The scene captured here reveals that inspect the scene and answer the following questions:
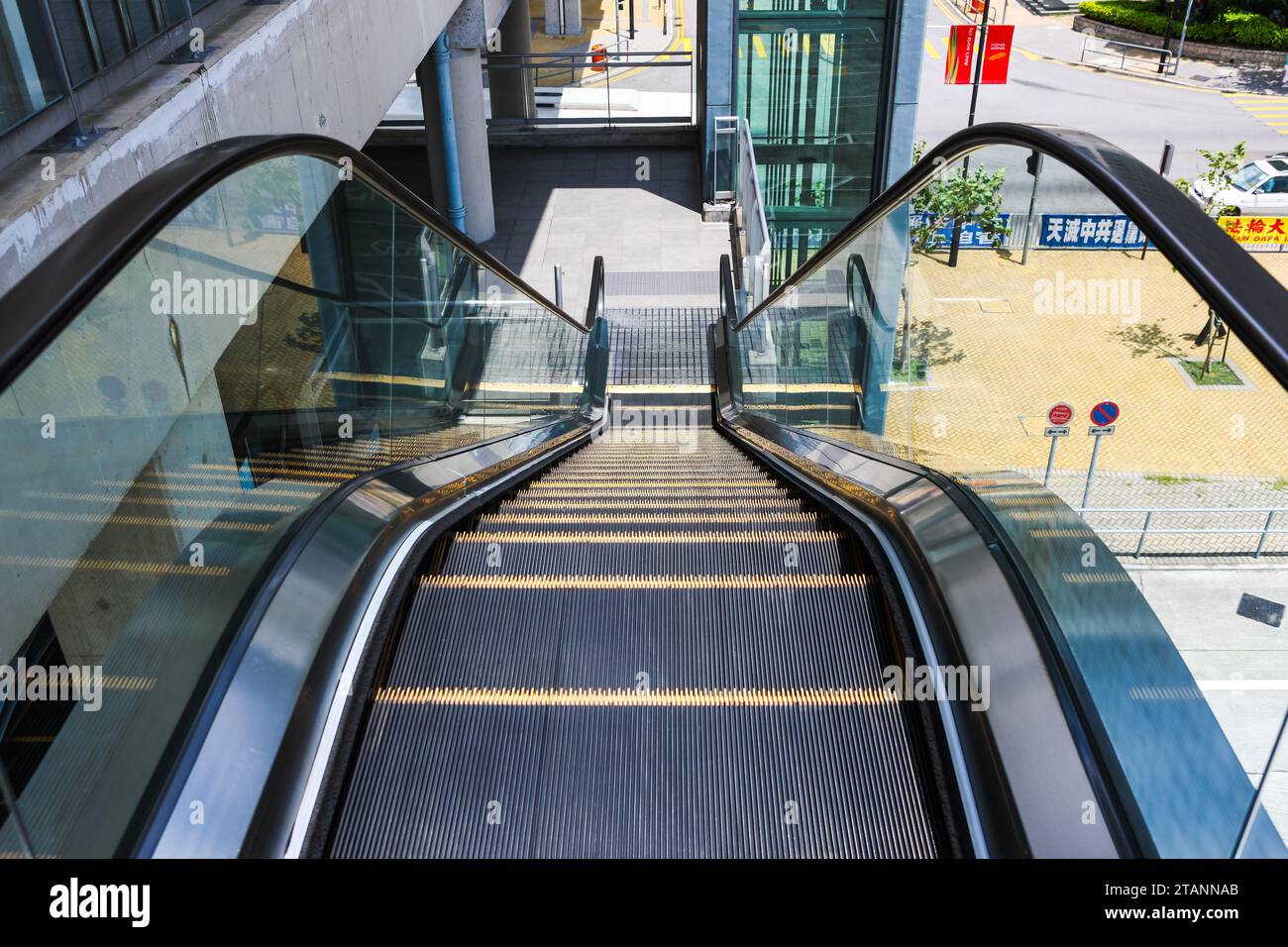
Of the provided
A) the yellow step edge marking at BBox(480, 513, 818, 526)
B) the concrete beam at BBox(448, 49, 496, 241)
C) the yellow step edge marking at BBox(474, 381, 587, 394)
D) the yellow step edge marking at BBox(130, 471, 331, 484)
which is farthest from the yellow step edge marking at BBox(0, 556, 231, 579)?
the concrete beam at BBox(448, 49, 496, 241)

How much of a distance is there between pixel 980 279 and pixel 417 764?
2.02 metres

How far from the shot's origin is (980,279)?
3.07m

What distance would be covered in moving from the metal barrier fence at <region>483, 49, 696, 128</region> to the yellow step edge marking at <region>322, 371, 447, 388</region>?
409 inches

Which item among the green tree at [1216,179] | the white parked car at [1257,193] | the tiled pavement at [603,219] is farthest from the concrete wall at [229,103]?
the white parked car at [1257,193]

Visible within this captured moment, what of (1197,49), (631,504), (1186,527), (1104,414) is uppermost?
(1104,414)

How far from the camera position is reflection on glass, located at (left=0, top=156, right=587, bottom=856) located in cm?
179

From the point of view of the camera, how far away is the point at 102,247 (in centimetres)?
174

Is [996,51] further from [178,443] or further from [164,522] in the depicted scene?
[164,522]

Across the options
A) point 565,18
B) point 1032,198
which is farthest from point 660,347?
point 565,18

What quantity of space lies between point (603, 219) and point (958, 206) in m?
12.2

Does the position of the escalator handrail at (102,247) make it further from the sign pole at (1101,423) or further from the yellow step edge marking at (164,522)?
the sign pole at (1101,423)

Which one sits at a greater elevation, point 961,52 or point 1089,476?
Answer: point 1089,476

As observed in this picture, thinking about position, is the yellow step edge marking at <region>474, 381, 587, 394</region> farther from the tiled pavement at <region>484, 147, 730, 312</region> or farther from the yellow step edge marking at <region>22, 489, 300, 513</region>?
the tiled pavement at <region>484, 147, 730, 312</region>
